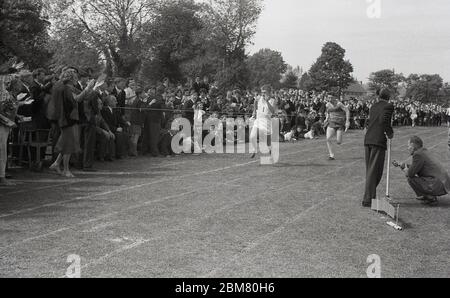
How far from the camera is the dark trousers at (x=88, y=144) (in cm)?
1366

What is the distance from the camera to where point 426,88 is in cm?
14550

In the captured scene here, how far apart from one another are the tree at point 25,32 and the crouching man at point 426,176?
3864 centimetres

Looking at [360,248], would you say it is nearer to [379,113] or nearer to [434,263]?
[434,263]

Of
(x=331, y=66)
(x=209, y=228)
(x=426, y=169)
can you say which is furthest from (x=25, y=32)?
(x=331, y=66)

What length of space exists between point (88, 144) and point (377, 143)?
7.22 metres

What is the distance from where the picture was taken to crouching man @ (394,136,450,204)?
34.4ft

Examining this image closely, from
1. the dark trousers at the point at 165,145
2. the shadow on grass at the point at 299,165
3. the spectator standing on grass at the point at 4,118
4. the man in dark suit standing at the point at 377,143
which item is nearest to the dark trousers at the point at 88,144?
the spectator standing on grass at the point at 4,118

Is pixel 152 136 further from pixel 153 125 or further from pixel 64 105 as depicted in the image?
pixel 64 105

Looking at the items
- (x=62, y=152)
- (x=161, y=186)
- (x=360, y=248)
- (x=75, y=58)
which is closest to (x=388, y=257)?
(x=360, y=248)

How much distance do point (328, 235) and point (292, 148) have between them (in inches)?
576

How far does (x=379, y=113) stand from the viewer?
10148mm

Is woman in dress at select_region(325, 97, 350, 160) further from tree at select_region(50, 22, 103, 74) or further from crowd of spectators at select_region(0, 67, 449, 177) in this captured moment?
tree at select_region(50, 22, 103, 74)

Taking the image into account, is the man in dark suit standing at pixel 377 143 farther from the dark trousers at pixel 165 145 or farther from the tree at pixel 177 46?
the tree at pixel 177 46

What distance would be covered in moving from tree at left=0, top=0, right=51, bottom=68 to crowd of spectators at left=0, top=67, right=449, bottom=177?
27266 mm
